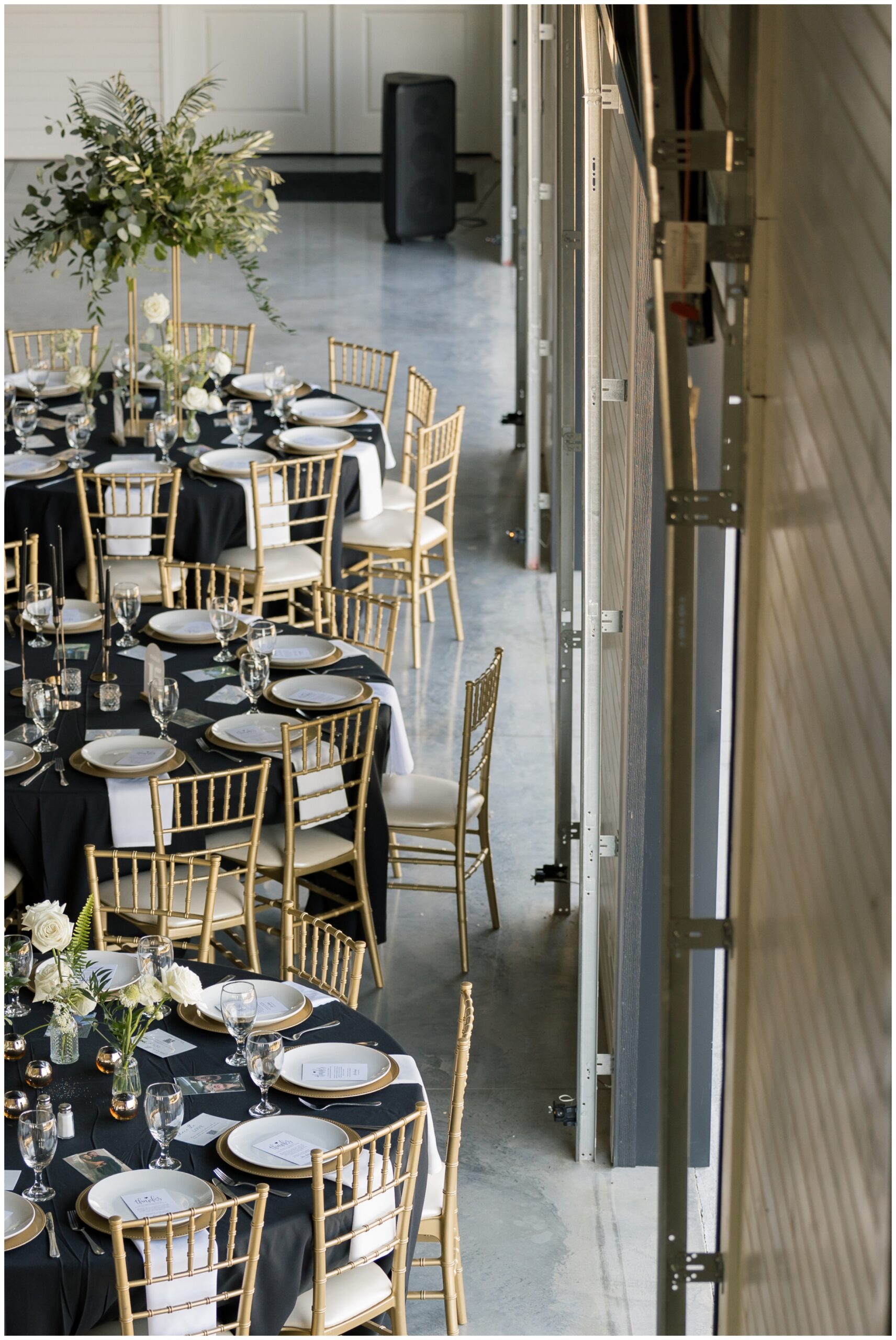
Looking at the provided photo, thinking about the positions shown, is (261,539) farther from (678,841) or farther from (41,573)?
(678,841)

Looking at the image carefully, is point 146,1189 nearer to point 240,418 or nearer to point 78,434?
point 78,434

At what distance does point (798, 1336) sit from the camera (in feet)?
6.77

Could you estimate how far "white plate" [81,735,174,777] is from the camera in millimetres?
5062

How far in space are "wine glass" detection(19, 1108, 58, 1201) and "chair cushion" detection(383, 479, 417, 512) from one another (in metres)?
5.46

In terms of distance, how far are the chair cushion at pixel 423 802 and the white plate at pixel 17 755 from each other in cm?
128

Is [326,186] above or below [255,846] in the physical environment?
above

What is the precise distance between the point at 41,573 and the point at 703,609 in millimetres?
4325

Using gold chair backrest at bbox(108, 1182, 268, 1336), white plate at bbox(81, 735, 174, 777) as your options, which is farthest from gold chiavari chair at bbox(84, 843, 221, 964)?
gold chair backrest at bbox(108, 1182, 268, 1336)

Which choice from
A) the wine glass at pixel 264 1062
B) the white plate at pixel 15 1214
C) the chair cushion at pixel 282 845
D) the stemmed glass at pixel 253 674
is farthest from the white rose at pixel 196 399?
the white plate at pixel 15 1214

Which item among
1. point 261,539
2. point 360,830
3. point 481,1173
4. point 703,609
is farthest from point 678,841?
point 261,539

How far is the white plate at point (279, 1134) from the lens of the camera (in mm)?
3420

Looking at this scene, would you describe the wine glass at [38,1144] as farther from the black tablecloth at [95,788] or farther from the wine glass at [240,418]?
the wine glass at [240,418]

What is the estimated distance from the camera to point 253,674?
543cm

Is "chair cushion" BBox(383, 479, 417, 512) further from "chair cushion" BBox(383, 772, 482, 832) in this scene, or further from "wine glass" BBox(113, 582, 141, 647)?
"chair cushion" BBox(383, 772, 482, 832)
